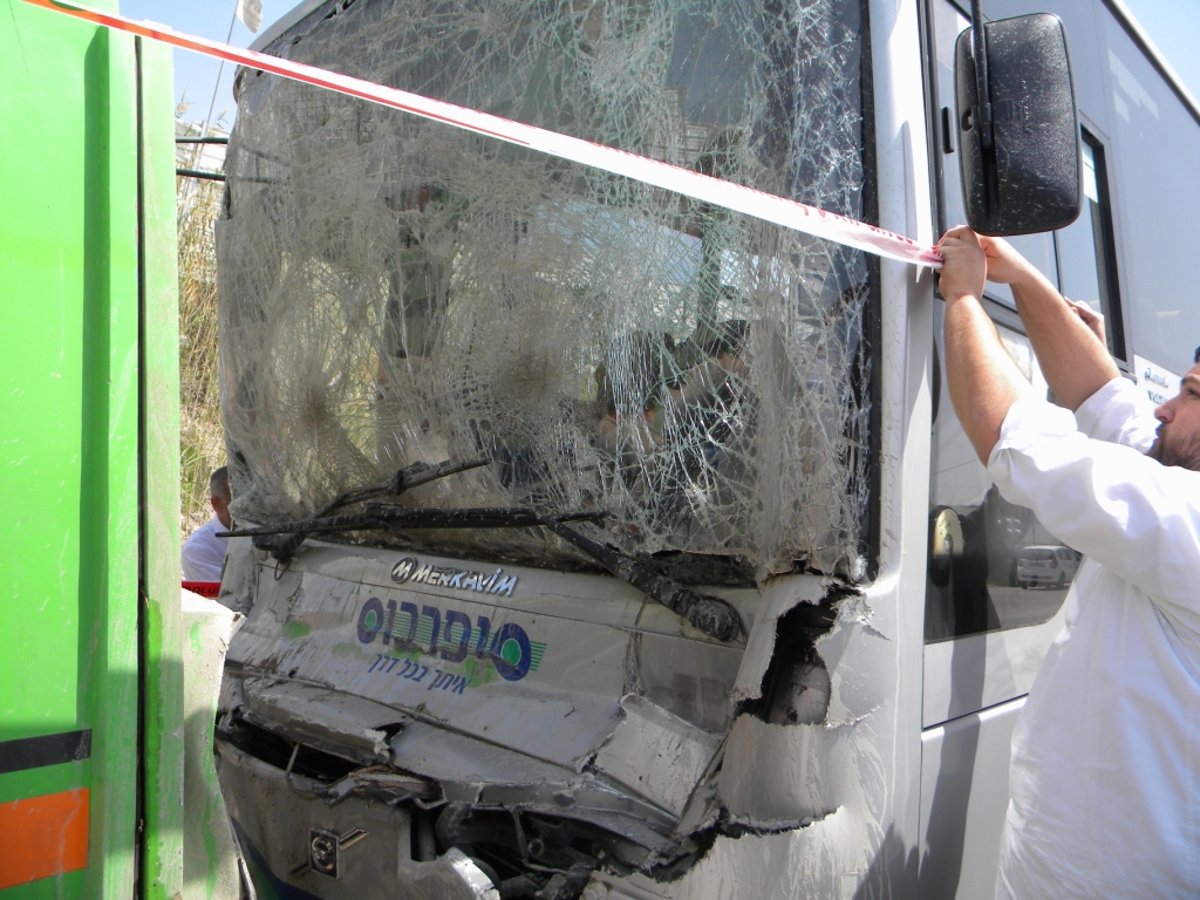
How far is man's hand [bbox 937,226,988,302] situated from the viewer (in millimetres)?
1714

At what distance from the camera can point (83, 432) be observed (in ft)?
3.81

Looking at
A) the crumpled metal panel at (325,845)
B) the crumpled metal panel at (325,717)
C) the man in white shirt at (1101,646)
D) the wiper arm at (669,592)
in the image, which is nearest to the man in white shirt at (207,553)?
the crumpled metal panel at (325,717)

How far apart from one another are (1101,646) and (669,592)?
2.42 feet

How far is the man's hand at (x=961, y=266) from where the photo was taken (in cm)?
171

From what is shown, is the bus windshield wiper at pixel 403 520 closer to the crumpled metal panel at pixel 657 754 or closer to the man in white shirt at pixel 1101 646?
the crumpled metal panel at pixel 657 754

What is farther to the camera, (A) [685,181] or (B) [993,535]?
(B) [993,535]

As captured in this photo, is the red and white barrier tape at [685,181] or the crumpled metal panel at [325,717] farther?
the crumpled metal panel at [325,717]

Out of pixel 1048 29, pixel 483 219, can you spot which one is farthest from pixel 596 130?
pixel 1048 29

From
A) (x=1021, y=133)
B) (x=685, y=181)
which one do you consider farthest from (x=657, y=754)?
(x=1021, y=133)

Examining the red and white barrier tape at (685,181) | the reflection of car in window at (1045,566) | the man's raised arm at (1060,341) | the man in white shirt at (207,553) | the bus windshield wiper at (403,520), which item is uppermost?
the red and white barrier tape at (685,181)

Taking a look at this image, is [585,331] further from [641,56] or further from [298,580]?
[298,580]

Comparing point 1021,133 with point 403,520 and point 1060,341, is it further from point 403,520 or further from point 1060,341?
point 403,520

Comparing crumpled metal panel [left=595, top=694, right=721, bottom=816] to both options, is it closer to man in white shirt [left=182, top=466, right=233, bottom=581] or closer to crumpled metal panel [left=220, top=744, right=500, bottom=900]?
crumpled metal panel [left=220, top=744, right=500, bottom=900]

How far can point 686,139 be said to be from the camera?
189cm
